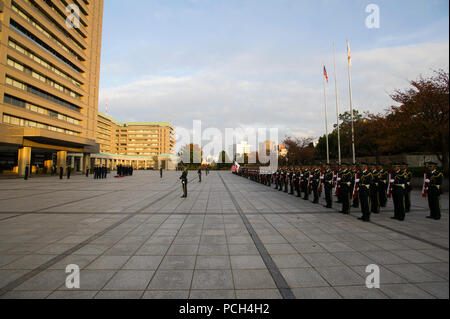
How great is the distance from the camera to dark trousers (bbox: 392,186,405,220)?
6843mm

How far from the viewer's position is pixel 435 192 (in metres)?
6.93

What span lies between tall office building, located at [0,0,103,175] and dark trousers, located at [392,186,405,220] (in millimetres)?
36435

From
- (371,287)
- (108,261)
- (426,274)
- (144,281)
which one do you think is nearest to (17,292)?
(108,261)

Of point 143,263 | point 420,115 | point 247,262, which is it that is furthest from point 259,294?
point 420,115

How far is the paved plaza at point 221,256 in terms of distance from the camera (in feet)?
9.60

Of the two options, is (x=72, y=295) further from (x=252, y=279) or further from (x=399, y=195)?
(x=399, y=195)

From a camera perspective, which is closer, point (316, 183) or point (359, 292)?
point (359, 292)

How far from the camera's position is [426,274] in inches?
132

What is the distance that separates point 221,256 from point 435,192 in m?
7.78

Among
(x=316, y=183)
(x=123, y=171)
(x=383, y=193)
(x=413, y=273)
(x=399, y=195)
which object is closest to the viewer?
(x=413, y=273)

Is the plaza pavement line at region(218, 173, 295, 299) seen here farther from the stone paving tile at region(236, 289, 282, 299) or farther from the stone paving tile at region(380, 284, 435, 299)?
the stone paving tile at region(380, 284, 435, 299)

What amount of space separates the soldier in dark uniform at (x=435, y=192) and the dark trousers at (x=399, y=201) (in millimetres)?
1017

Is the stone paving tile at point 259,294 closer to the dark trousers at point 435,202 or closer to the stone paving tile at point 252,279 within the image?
the stone paving tile at point 252,279
